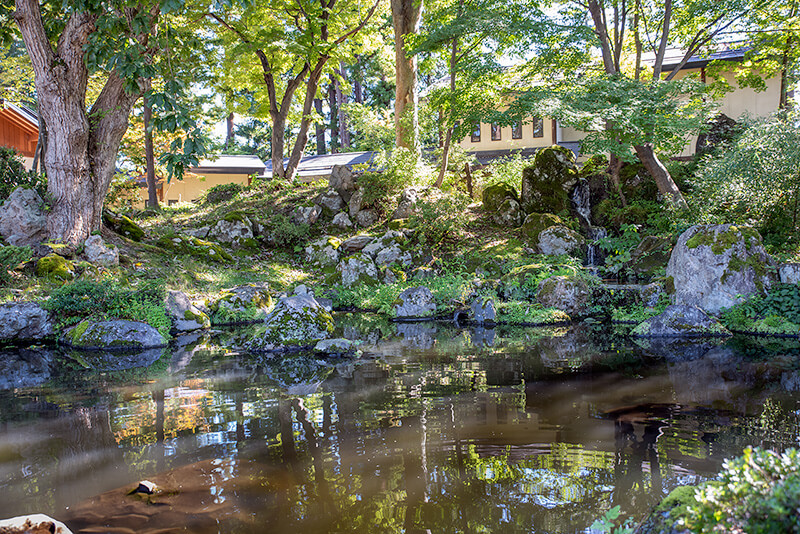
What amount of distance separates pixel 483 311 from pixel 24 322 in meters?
9.81

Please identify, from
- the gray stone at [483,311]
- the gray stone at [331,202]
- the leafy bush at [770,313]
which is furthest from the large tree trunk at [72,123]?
the leafy bush at [770,313]

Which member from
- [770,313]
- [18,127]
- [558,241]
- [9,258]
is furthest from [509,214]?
[18,127]

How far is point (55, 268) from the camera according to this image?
11.9m

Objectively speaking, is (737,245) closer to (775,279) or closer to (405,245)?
(775,279)

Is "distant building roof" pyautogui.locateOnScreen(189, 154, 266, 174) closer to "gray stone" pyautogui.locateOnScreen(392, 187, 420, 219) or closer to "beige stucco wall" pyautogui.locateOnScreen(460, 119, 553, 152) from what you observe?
"beige stucco wall" pyautogui.locateOnScreen(460, 119, 553, 152)

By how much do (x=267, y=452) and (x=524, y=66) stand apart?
45.8 ft

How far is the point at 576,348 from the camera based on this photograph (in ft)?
29.2

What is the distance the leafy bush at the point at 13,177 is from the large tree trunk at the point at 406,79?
11105mm

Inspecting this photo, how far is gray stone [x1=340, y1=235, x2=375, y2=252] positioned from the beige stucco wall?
35.5 ft

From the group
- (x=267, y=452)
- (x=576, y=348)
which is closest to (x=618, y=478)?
(x=267, y=452)

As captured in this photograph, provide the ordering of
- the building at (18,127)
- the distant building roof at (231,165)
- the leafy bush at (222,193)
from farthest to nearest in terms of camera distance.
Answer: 1. the distant building roof at (231,165)
2. the building at (18,127)
3. the leafy bush at (222,193)

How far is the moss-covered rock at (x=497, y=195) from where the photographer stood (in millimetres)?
18266

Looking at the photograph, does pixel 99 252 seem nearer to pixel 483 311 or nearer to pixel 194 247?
pixel 194 247

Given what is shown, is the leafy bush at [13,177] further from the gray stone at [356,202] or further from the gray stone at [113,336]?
the gray stone at [356,202]
